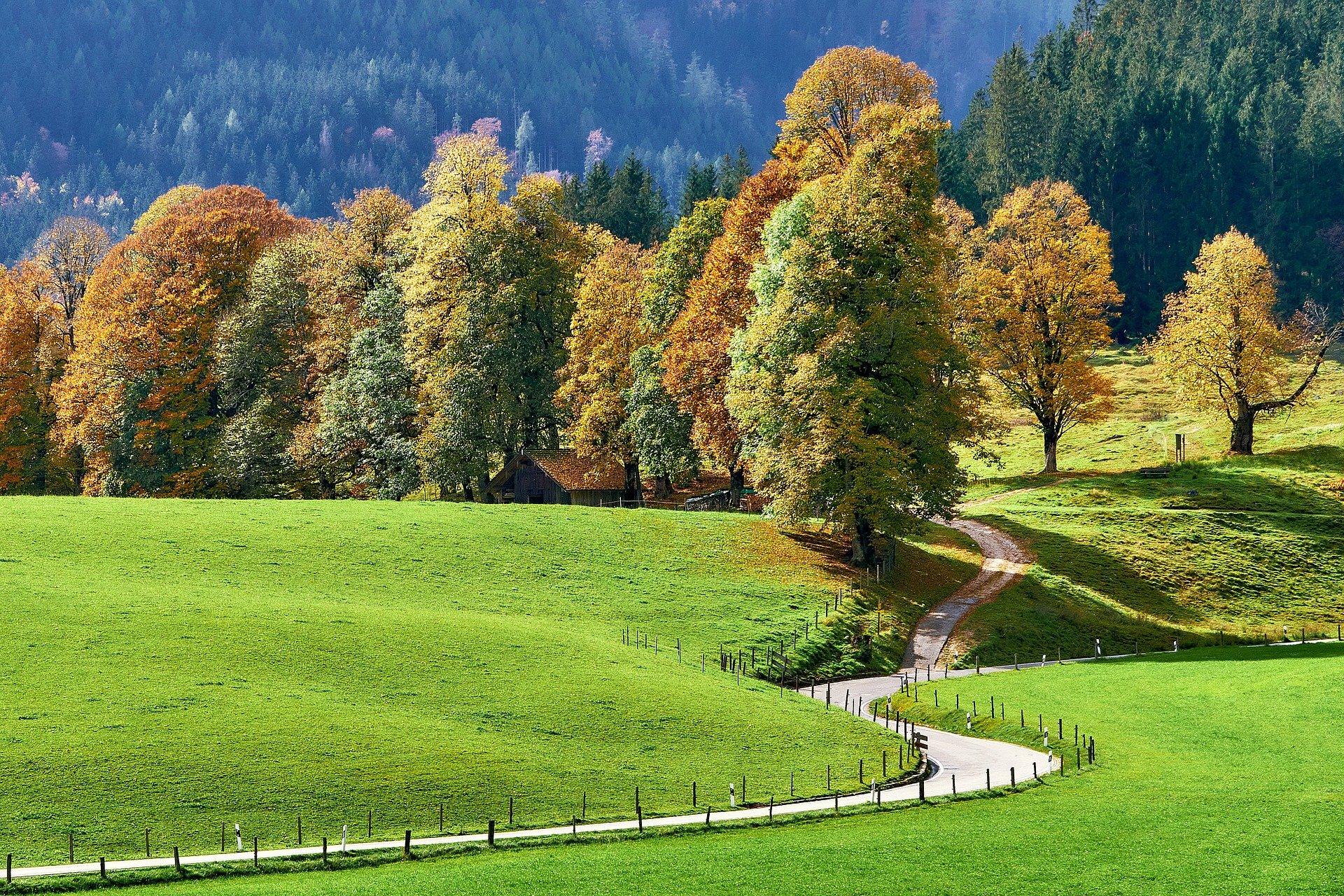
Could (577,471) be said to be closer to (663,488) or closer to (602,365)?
(602,365)

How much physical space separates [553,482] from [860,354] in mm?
28718

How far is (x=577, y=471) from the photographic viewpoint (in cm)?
9156

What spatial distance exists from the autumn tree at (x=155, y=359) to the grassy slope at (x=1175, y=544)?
55.8 metres

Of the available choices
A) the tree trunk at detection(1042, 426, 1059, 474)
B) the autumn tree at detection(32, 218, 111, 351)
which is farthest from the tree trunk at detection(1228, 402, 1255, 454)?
the autumn tree at detection(32, 218, 111, 351)

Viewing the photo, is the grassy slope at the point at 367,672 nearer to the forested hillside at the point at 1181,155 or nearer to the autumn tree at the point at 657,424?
the autumn tree at the point at 657,424

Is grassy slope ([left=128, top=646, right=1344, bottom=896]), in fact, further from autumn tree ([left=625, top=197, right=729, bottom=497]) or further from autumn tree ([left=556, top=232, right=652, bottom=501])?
autumn tree ([left=556, top=232, right=652, bottom=501])

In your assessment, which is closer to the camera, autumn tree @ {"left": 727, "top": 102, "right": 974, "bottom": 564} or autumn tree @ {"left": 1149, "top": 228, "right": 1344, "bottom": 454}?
autumn tree @ {"left": 727, "top": 102, "right": 974, "bottom": 564}

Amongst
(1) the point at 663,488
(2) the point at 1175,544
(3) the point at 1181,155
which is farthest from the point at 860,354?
(3) the point at 1181,155

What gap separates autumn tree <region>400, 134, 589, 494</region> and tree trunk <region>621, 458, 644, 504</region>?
6138 mm

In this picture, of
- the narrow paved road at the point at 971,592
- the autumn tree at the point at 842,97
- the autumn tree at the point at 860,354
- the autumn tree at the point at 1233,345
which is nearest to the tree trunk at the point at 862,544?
the autumn tree at the point at 860,354

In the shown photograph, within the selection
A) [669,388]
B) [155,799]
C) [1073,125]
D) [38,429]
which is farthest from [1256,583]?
[1073,125]

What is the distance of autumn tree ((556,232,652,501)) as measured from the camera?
90.6 m

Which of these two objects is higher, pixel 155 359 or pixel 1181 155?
pixel 1181 155

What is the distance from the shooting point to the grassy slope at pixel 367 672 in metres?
36.7
